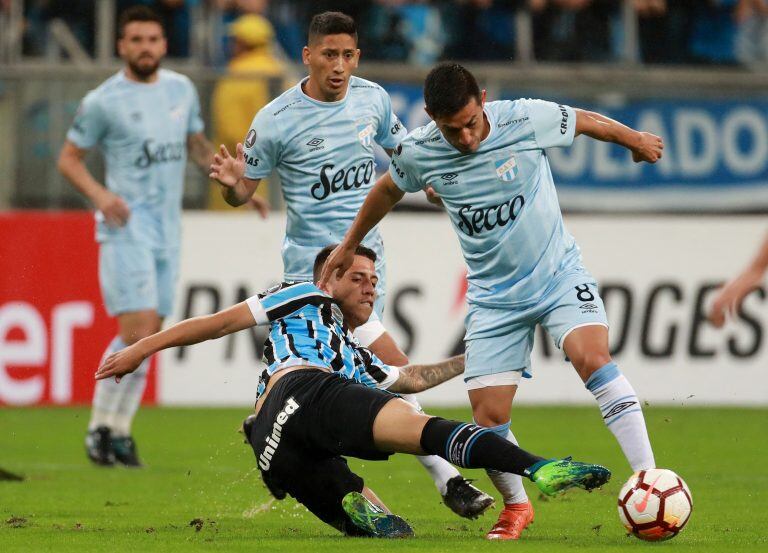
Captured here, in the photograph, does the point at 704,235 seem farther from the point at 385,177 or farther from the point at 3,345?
the point at 385,177

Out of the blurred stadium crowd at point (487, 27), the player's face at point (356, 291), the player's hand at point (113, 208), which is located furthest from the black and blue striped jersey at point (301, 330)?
the blurred stadium crowd at point (487, 27)

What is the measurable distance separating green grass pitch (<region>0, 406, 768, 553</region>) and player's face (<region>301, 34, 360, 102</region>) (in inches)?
89.5

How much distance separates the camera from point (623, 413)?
6.98 metres

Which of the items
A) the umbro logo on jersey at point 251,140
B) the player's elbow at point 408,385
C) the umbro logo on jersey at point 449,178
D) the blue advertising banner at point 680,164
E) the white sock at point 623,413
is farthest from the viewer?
the blue advertising banner at point 680,164

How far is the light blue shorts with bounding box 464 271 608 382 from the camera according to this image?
7289mm

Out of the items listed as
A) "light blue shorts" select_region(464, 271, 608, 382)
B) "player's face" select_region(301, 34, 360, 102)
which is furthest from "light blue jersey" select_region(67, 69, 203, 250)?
"light blue shorts" select_region(464, 271, 608, 382)

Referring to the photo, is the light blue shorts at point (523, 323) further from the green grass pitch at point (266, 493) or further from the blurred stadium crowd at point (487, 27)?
the blurred stadium crowd at point (487, 27)

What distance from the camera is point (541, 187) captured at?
746cm

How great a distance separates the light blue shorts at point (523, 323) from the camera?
23.9ft

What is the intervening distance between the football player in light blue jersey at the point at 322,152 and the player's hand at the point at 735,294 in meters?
2.27

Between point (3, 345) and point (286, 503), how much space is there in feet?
18.2

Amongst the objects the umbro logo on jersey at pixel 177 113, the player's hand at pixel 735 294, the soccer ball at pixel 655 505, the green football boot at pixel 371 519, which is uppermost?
the player's hand at pixel 735 294

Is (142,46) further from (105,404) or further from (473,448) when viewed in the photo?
(473,448)

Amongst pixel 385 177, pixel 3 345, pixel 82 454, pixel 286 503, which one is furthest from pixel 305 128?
pixel 3 345
